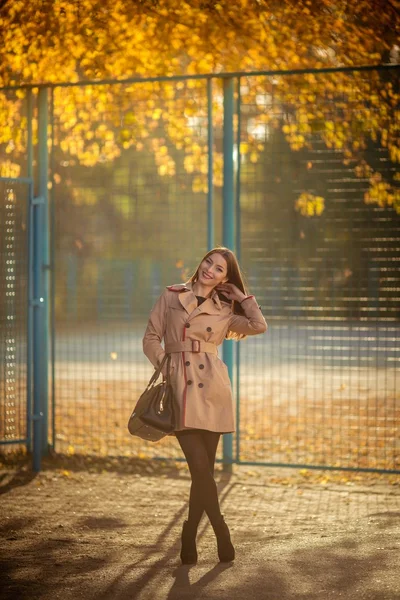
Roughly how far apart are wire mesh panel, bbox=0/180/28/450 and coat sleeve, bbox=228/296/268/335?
11.6ft

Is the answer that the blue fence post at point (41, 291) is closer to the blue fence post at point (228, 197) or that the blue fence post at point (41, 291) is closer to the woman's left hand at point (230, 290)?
the blue fence post at point (228, 197)

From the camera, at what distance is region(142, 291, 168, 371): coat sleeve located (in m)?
6.22

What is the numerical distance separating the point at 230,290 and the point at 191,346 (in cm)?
48

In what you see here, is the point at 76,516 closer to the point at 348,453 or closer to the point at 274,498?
the point at 274,498

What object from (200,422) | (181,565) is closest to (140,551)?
(181,565)

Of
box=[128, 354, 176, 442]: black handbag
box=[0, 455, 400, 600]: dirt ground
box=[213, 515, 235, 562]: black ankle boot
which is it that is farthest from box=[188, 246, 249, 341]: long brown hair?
box=[0, 455, 400, 600]: dirt ground

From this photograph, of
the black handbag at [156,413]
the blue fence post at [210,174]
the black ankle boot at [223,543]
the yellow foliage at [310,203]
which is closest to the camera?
the black handbag at [156,413]

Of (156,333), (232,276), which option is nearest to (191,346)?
(156,333)

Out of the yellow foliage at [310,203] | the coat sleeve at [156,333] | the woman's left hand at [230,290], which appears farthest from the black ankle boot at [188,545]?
the yellow foliage at [310,203]

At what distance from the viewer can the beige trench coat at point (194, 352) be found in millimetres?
6145

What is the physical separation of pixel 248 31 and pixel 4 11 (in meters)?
2.83

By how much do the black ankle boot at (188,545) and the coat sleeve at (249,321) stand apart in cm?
117

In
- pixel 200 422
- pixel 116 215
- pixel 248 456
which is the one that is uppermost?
pixel 116 215

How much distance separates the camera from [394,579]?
Result: 5996 millimetres
